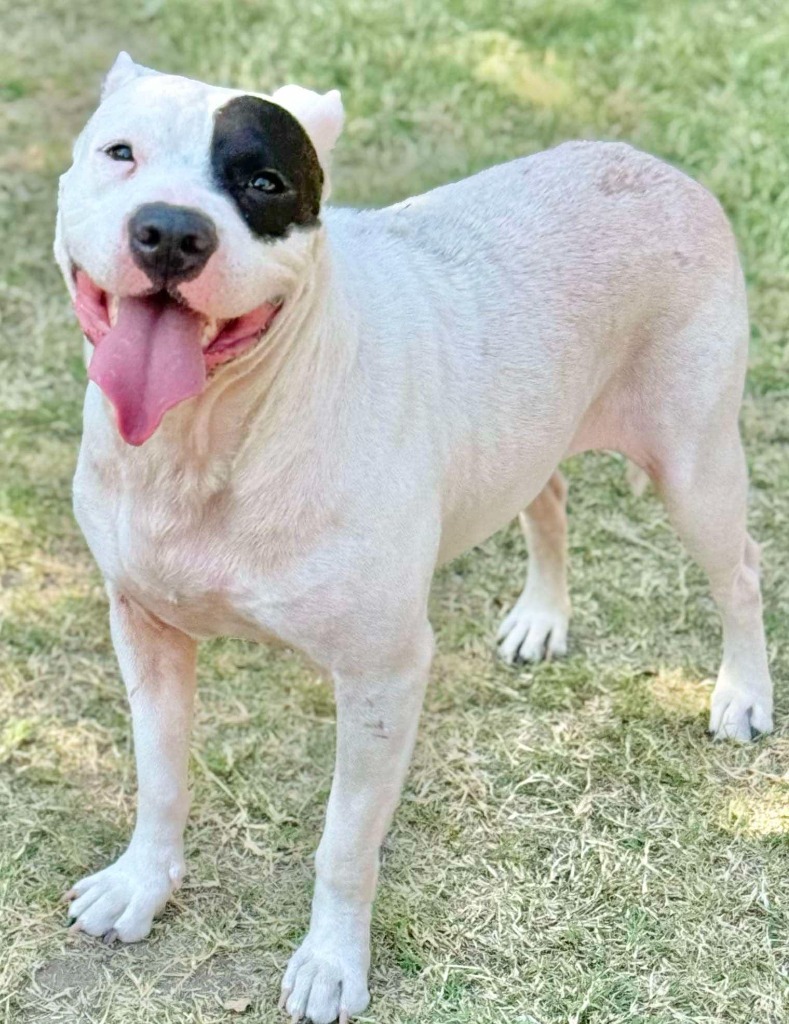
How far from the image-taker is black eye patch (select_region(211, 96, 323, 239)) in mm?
2607

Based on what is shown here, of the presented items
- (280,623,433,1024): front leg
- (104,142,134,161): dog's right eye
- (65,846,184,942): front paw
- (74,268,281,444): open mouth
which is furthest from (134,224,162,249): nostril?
(65,846,184,942): front paw

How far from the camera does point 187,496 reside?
9.65 ft

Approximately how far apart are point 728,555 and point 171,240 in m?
2.27

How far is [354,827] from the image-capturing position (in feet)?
10.8

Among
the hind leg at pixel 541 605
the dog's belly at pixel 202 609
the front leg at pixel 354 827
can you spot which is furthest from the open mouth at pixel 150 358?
the hind leg at pixel 541 605

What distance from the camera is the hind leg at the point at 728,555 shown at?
3924 mm

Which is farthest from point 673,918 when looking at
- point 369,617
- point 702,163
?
Result: point 702,163

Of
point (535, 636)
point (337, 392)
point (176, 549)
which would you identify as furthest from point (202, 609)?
point (535, 636)

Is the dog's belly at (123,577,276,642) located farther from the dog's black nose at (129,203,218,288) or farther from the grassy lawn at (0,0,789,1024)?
the grassy lawn at (0,0,789,1024)

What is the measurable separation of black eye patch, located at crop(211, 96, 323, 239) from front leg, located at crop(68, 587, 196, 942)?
1117 mm

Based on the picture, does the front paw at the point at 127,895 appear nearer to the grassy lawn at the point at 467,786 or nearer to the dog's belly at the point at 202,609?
the grassy lawn at the point at 467,786

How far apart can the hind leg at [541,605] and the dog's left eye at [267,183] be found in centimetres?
218

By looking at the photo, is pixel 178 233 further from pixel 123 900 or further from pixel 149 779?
pixel 123 900

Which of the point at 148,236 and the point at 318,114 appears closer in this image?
the point at 148,236
